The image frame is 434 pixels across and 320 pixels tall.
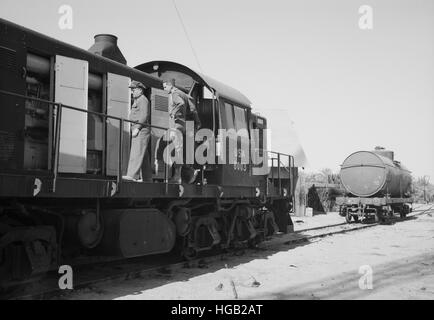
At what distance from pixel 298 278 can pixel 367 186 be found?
14.1 metres

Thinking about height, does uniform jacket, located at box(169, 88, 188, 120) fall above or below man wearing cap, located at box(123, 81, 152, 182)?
above

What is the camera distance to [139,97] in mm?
7254

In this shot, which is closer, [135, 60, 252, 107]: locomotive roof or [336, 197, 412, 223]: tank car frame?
[135, 60, 252, 107]: locomotive roof

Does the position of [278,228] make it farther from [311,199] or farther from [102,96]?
[311,199]

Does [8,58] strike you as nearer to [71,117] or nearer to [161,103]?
[71,117]

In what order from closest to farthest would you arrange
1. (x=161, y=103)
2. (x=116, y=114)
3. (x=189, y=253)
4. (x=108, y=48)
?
(x=116, y=114), (x=108, y=48), (x=161, y=103), (x=189, y=253)

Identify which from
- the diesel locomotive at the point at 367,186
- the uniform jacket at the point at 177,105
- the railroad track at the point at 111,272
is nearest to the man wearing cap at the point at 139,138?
the uniform jacket at the point at 177,105

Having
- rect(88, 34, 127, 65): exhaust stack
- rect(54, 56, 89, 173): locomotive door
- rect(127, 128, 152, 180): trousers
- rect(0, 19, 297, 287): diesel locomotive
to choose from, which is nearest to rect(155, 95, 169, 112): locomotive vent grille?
rect(0, 19, 297, 287): diesel locomotive

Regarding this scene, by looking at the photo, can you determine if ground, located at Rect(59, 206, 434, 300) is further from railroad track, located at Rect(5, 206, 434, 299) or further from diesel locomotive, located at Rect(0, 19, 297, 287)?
diesel locomotive, located at Rect(0, 19, 297, 287)

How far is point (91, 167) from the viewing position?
22.6 ft

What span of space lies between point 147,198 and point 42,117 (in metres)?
2.12

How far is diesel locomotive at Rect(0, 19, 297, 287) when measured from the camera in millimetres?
5402

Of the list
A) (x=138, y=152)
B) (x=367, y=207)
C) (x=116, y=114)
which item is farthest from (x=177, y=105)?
(x=367, y=207)

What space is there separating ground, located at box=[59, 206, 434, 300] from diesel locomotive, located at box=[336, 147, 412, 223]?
8.33 metres
